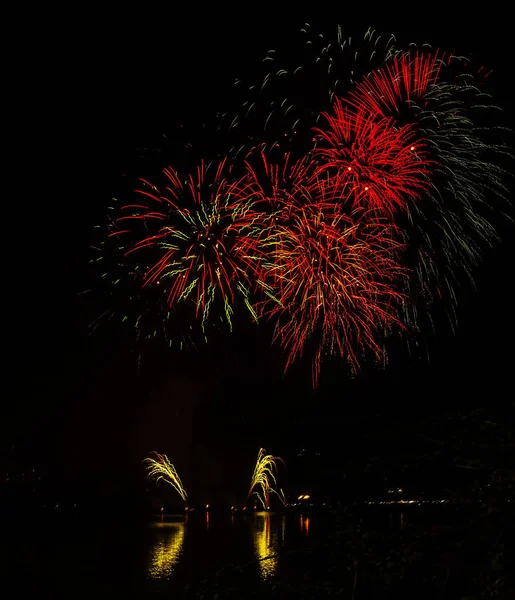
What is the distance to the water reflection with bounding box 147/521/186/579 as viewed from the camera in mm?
13266

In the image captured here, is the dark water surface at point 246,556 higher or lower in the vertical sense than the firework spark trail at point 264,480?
lower

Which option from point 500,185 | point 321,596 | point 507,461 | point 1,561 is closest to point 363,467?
point 507,461

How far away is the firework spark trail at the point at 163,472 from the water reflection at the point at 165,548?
3308 millimetres

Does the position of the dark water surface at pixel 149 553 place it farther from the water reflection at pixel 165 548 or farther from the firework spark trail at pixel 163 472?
the firework spark trail at pixel 163 472

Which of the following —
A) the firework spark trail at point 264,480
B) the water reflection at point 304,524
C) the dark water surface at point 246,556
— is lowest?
the dark water surface at point 246,556

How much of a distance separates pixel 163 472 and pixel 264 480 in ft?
11.2

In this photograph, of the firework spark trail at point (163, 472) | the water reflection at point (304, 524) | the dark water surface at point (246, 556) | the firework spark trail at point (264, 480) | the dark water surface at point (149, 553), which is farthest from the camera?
the firework spark trail at point (264, 480)

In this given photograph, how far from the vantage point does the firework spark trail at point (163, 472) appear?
26.2m

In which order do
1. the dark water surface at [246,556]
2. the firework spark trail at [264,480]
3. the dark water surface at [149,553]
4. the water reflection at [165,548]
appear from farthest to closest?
the firework spark trail at [264,480] < the water reflection at [165,548] < the dark water surface at [149,553] < the dark water surface at [246,556]

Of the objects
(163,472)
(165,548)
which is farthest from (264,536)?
(163,472)

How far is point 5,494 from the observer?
2148cm

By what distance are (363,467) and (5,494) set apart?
62.1 ft

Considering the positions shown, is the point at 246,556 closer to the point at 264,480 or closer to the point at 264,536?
the point at 264,536

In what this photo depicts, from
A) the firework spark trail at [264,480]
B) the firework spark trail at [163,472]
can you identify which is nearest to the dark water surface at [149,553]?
the firework spark trail at [163,472]
